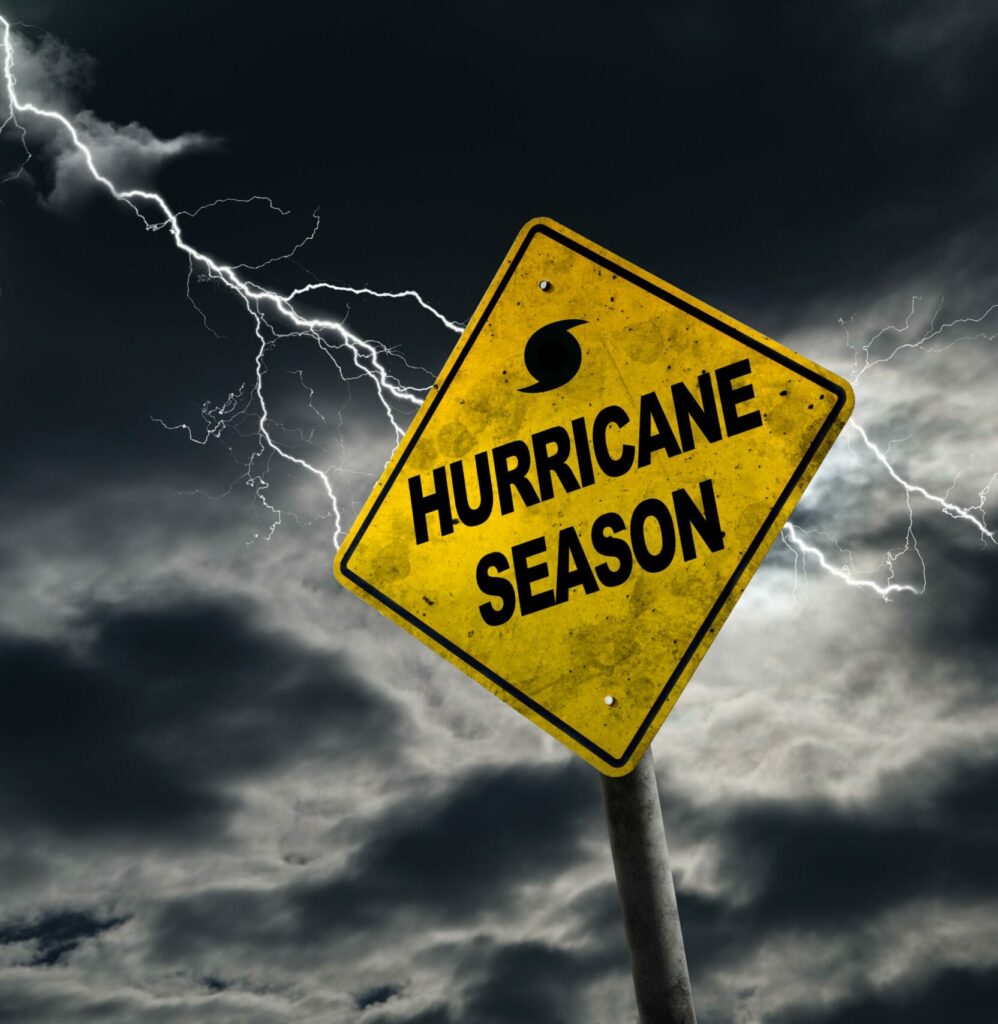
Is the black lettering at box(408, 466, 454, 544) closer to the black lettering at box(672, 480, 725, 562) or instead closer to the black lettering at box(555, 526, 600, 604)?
the black lettering at box(555, 526, 600, 604)

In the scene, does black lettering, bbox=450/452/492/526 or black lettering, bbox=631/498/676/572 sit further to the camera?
black lettering, bbox=450/452/492/526

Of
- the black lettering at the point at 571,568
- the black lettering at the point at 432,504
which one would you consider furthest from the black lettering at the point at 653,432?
the black lettering at the point at 432,504

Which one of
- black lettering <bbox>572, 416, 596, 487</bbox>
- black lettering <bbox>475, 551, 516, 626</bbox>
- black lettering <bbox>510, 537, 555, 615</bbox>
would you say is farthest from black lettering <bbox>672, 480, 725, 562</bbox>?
black lettering <bbox>475, 551, 516, 626</bbox>

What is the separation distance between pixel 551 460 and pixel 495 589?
398 mm

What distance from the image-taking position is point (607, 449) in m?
2.46

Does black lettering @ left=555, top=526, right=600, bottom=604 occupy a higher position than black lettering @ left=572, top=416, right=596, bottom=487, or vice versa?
black lettering @ left=572, top=416, right=596, bottom=487

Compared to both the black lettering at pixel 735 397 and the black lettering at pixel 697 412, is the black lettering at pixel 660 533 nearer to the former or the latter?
the black lettering at pixel 697 412

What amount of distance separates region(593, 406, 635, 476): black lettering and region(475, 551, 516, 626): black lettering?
385 mm

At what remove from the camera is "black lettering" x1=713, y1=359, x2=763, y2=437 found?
2.40 m

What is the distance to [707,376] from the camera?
2457 mm

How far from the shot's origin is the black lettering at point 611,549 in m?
2.36

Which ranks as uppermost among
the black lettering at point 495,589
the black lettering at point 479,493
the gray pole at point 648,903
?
the black lettering at point 479,493

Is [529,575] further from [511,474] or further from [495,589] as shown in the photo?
[511,474]

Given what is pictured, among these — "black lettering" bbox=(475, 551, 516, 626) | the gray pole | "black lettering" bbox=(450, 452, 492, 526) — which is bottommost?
Answer: the gray pole
